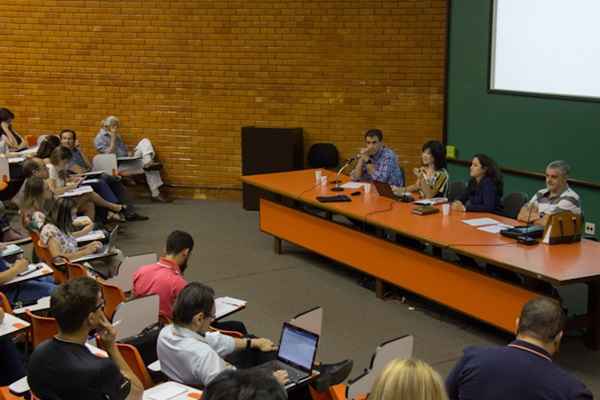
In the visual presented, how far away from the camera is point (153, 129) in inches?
481

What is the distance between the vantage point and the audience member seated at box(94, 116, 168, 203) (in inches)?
448

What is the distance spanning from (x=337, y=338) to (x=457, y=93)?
469 centimetres

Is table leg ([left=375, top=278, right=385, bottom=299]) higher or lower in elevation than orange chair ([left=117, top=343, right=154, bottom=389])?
lower

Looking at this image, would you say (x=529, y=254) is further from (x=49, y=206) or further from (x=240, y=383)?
(x=240, y=383)

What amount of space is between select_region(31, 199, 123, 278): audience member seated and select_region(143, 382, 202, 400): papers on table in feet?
9.32

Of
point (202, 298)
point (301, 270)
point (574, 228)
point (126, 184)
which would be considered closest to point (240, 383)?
point (202, 298)

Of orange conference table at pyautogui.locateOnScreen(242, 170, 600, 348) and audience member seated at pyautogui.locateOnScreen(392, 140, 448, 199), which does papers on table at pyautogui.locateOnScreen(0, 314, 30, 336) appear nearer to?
orange conference table at pyautogui.locateOnScreen(242, 170, 600, 348)

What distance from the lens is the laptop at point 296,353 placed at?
457cm

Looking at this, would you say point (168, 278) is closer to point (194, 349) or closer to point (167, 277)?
point (167, 277)

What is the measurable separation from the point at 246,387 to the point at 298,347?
254cm

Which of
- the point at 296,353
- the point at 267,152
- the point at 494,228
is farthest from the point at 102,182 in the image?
the point at 296,353

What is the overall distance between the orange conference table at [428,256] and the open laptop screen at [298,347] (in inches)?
88.6

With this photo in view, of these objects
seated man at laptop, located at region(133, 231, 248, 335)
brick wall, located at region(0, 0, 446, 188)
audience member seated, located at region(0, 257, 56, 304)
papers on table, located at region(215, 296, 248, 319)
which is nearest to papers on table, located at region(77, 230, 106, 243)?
audience member seated, located at region(0, 257, 56, 304)

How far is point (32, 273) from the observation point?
20.8ft
